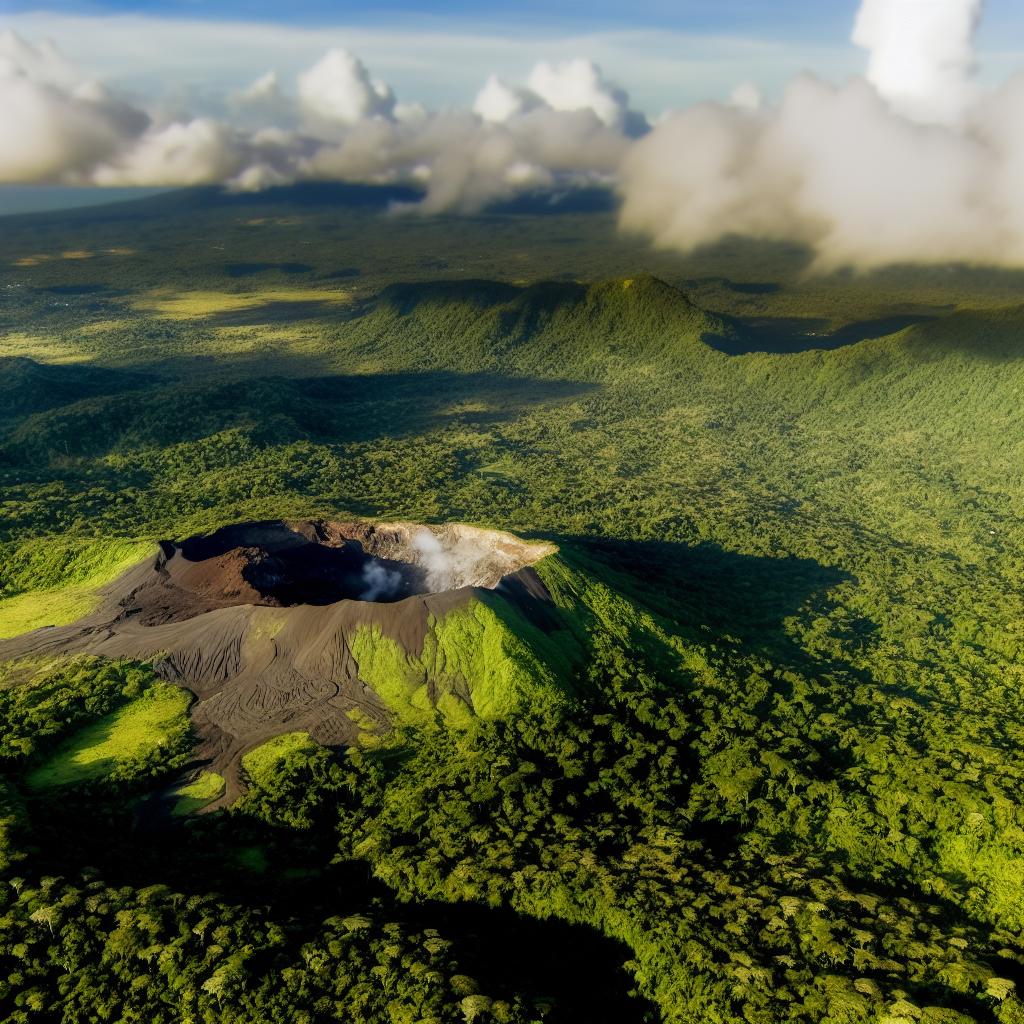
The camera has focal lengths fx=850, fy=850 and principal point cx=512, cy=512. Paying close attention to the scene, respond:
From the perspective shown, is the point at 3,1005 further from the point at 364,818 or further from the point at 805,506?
the point at 805,506

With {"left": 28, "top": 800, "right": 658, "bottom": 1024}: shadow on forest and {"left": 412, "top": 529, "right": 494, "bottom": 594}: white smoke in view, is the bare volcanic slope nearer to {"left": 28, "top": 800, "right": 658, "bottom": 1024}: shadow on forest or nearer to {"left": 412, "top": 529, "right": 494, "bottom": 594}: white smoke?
{"left": 412, "top": 529, "right": 494, "bottom": 594}: white smoke

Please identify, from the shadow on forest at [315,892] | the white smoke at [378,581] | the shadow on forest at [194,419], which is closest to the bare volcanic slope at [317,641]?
the white smoke at [378,581]

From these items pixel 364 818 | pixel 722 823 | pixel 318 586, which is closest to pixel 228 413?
pixel 318 586

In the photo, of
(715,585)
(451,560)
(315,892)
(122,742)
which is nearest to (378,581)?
(451,560)

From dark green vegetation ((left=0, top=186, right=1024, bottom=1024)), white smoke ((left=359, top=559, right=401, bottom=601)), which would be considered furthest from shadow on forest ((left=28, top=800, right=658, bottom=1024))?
white smoke ((left=359, top=559, right=401, bottom=601))

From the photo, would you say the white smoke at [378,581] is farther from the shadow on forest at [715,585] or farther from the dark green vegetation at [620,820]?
the shadow on forest at [715,585]

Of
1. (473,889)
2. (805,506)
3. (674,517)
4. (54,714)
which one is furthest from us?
(805,506)
